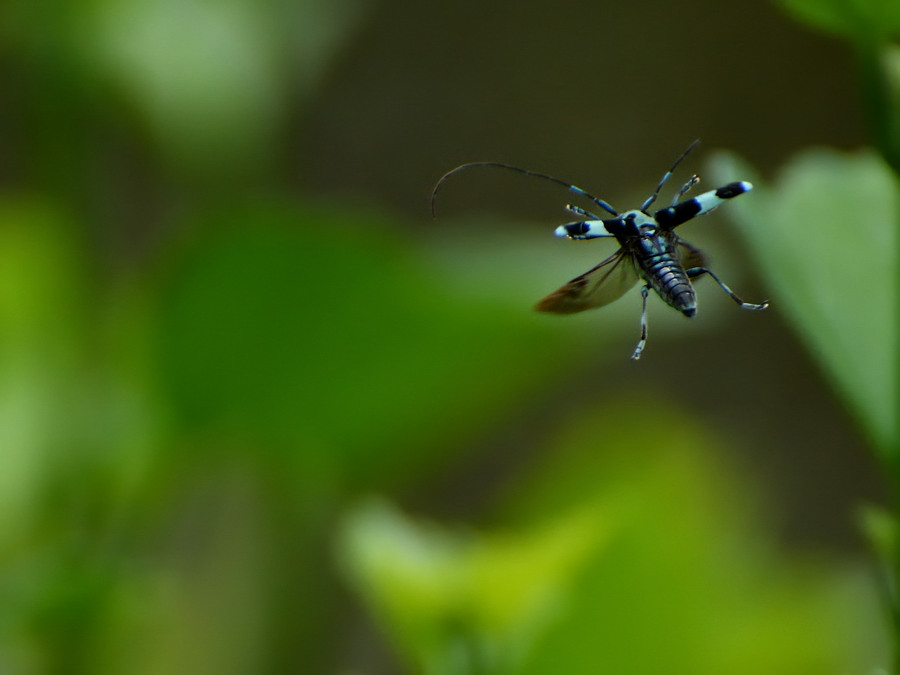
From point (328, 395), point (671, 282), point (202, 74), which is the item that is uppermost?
point (202, 74)

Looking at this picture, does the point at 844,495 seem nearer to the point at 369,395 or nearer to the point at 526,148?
the point at 526,148

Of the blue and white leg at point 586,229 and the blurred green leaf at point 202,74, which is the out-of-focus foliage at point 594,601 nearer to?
the blue and white leg at point 586,229

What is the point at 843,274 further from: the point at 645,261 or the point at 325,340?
the point at 325,340

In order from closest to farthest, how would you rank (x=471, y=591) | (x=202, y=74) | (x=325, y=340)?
(x=471, y=591) → (x=325, y=340) → (x=202, y=74)

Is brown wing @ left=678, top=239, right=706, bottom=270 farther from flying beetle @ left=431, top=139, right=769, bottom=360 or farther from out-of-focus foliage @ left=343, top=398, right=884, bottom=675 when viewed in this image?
out-of-focus foliage @ left=343, top=398, right=884, bottom=675

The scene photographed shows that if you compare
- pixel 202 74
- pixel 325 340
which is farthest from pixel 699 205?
pixel 202 74

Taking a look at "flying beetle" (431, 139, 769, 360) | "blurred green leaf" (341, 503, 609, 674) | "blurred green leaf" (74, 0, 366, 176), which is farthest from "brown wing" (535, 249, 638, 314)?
"blurred green leaf" (74, 0, 366, 176)

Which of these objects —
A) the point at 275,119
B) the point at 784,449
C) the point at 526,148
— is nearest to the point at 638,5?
the point at 526,148
